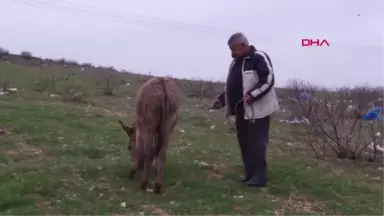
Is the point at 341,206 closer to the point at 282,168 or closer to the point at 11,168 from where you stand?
the point at 282,168

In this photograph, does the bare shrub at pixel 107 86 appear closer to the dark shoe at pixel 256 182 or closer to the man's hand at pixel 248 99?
the dark shoe at pixel 256 182

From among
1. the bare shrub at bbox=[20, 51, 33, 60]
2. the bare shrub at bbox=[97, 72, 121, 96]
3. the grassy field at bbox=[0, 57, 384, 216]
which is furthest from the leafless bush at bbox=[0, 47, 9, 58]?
the grassy field at bbox=[0, 57, 384, 216]

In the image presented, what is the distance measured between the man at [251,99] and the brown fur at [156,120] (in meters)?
0.88

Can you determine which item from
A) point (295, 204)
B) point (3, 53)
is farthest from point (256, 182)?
point (3, 53)

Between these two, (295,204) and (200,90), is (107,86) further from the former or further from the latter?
(295,204)

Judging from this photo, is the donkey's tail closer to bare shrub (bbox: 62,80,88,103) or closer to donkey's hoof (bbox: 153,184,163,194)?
donkey's hoof (bbox: 153,184,163,194)

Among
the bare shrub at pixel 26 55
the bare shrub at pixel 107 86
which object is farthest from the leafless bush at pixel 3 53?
the bare shrub at pixel 107 86

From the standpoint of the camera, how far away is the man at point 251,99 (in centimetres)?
745

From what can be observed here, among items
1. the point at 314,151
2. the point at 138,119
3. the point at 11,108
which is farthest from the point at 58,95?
the point at 138,119

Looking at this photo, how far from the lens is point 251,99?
7.38m

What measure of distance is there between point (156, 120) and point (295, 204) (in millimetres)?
2033

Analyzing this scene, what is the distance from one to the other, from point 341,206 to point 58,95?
1358 centimetres

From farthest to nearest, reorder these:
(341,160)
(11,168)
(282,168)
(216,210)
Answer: (341,160) → (282,168) → (11,168) → (216,210)

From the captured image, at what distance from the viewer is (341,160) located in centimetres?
1009
